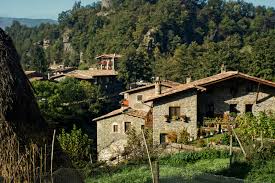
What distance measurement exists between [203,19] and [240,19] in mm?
9511

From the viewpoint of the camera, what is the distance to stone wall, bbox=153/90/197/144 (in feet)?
80.5

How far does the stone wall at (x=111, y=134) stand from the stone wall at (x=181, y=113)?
378 cm

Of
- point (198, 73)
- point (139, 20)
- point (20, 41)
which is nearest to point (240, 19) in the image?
point (139, 20)

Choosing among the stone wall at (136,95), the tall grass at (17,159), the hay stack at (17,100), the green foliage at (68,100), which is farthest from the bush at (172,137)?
the tall grass at (17,159)

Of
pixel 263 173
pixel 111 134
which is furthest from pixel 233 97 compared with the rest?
pixel 263 173

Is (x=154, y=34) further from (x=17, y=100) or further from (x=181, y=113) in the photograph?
(x=17, y=100)

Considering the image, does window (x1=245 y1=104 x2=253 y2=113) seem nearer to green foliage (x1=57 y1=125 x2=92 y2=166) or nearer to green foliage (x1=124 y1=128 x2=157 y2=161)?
green foliage (x1=124 y1=128 x2=157 y2=161)

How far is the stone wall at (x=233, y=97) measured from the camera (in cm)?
2505

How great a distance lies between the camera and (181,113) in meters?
24.8

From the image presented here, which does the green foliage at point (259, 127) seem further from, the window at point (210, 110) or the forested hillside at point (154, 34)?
the forested hillside at point (154, 34)

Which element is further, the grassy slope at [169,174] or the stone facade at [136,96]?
the stone facade at [136,96]

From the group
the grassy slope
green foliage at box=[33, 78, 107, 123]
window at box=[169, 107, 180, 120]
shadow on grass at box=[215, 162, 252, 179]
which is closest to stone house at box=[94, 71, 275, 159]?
window at box=[169, 107, 180, 120]

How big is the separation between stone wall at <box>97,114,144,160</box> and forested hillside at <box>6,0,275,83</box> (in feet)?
83.4

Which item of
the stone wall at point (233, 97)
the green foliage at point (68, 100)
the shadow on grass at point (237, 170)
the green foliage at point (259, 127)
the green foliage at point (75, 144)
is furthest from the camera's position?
the green foliage at point (68, 100)
